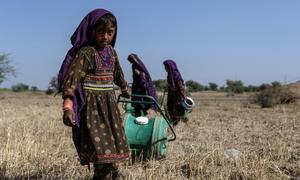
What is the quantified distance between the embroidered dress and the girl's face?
0.08 m

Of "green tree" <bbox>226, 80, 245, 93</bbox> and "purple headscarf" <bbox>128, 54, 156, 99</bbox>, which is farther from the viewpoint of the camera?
"green tree" <bbox>226, 80, 245, 93</bbox>

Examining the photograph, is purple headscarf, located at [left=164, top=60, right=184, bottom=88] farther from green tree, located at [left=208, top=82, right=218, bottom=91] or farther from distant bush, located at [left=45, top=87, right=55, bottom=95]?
green tree, located at [left=208, top=82, right=218, bottom=91]

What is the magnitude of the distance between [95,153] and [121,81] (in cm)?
87

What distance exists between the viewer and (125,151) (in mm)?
4492

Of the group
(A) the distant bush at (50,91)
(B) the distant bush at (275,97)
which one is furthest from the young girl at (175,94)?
(A) the distant bush at (50,91)

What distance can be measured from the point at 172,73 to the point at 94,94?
626 centimetres

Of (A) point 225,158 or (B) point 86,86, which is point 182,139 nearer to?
(A) point 225,158

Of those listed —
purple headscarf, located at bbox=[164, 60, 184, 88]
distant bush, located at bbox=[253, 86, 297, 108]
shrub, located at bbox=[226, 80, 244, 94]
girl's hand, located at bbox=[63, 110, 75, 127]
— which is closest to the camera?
girl's hand, located at bbox=[63, 110, 75, 127]

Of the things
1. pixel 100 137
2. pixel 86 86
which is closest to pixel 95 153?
pixel 100 137

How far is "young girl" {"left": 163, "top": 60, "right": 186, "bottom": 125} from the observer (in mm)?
10250

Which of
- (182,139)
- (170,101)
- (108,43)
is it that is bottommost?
(182,139)

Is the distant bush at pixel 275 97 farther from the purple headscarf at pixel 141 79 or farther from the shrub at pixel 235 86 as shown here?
the shrub at pixel 235 86

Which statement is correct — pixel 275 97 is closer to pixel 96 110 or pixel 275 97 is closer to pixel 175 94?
pixel 175 94

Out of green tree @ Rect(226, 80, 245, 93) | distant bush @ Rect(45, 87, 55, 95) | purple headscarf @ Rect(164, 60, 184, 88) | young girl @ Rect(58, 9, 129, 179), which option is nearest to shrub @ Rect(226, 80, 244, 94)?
green tree @ Rect(226, 80, 245, 93)
